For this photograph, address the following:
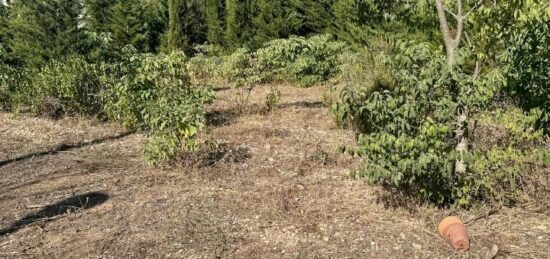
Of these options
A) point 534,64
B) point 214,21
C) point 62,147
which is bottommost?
point 62,147

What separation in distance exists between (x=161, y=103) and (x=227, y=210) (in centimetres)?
162

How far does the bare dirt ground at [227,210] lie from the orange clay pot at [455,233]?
0.22 feet

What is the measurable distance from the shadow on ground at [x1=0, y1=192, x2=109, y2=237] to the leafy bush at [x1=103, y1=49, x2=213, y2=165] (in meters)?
0.77

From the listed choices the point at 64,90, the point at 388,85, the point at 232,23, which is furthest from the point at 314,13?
the point at 64,90

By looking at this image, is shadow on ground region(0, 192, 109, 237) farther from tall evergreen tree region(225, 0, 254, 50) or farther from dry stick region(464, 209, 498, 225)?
tall evergreen tree region(225, 0, 254, 50)

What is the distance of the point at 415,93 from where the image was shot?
3604 millimetres

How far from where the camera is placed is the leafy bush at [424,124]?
137 inches

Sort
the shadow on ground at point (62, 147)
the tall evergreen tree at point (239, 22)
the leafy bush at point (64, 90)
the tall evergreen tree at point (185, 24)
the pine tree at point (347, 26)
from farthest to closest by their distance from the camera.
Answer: the tall evergreen tree at point (185, 24)
the tall evergreen tree at point (239, 22)
the pine tree at point (347, 26)
the leafy bush at point (64, 90)
the shadow on ground at point (62, 147)

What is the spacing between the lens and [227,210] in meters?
4.32

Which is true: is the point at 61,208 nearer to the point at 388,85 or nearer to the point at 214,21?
the point at 388,85

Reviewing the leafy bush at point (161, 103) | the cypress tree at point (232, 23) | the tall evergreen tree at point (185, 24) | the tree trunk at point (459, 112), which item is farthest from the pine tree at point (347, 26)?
the tree trunk at point (459, 112)

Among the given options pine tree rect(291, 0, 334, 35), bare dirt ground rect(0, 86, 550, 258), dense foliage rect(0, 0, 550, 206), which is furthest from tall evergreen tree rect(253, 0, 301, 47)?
bare dirt ground rect(0, 86, 550, 258)

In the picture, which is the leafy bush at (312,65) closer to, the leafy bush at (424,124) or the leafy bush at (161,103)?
the leafy bush at (161,103)

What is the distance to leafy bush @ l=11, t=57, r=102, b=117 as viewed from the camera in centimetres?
754
